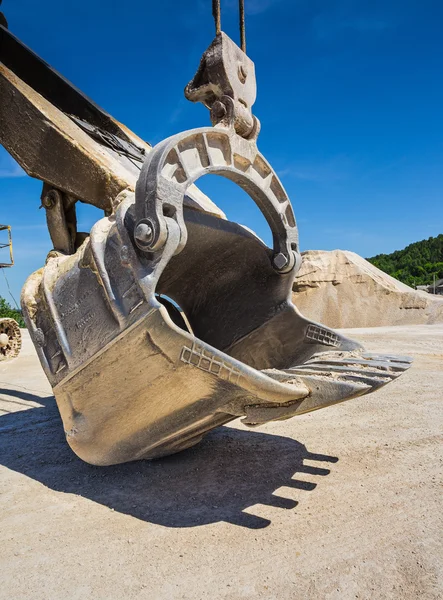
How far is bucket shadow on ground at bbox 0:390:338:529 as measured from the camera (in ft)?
8.21

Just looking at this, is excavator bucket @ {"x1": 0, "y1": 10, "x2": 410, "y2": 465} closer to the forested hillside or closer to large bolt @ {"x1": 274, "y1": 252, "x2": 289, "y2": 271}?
large bolt @ {"x1": 274, "y1": 252, "x2": 289, "y2": 271}

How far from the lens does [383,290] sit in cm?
1170

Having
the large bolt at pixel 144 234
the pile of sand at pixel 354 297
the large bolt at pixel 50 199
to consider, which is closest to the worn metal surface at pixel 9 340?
the large bolt at pixel 50 199

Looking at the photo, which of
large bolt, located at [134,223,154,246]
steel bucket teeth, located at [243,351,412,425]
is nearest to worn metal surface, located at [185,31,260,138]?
large bolt, located at [134,223,154,246]

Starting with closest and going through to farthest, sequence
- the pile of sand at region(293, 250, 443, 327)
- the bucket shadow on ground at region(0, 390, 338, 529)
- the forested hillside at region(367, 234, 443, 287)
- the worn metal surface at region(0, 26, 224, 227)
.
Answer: the bucket shadow on ground at region(0, 390, 338, 529) < the worn metal surface at region(0, 26, 224, 227) < the pile of sand at region(293, 250, 443, 327) < the forested hillside at region(367, 234, 443, 287)

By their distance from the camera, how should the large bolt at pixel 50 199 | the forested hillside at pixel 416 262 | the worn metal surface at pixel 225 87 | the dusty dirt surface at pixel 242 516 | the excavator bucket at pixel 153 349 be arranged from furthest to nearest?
the forested hillside at pixel 416 262, the large bolt at pixel 50 199, the worn metal surface at pixel 225 87, the excavator bucket at pixel 153 349, the dusty dirt surface at pixel 242 516

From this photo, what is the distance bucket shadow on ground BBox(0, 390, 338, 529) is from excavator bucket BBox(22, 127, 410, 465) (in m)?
0.19

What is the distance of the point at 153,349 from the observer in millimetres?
2342

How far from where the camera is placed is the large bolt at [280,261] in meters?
3.44

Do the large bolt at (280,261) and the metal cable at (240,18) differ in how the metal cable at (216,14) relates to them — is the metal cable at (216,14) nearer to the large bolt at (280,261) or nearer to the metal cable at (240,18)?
the metal cable at (240,18)

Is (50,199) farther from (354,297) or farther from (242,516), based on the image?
(354,297)

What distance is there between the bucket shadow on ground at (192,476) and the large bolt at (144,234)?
139 cm

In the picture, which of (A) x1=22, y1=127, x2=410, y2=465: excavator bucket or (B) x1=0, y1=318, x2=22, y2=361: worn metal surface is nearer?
(A) x1=22, y1=127, x2=410, y2=465: excavator bucket

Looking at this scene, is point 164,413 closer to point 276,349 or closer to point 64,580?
point 64,580
